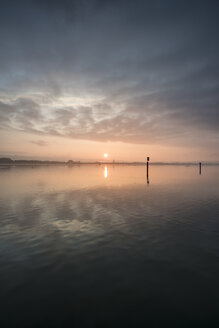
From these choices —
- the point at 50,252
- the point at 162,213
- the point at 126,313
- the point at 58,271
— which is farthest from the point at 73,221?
the point at 126,313

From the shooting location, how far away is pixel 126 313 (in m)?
4.66

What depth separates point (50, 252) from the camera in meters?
7.85

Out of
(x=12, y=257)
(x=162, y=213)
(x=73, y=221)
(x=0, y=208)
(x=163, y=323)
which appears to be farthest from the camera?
(x=0, y=208)

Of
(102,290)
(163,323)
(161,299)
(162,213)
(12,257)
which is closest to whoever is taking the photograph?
(163,323)

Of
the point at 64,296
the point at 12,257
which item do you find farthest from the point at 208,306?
the point at 12,257

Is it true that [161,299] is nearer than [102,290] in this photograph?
Yes

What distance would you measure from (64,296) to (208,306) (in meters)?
4.01

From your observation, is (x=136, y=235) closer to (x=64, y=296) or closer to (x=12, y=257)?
(x=64, y=296)

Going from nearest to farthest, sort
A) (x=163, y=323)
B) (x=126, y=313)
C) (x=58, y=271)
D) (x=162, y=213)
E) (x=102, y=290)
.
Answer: (x=163, y=323), (x=126, y=313), (x=102, y=290), (x=58, y=271), (x=162, y=213)

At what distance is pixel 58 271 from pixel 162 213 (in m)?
9.53

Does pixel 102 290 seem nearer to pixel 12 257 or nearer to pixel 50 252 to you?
pixel 50 252

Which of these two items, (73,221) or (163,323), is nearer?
(163,323)

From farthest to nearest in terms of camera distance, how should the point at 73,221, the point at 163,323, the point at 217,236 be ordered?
the point at 73,221 → the point at 217,236 → the point at 163,323

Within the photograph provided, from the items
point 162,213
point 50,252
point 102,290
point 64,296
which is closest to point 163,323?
point 102,290
